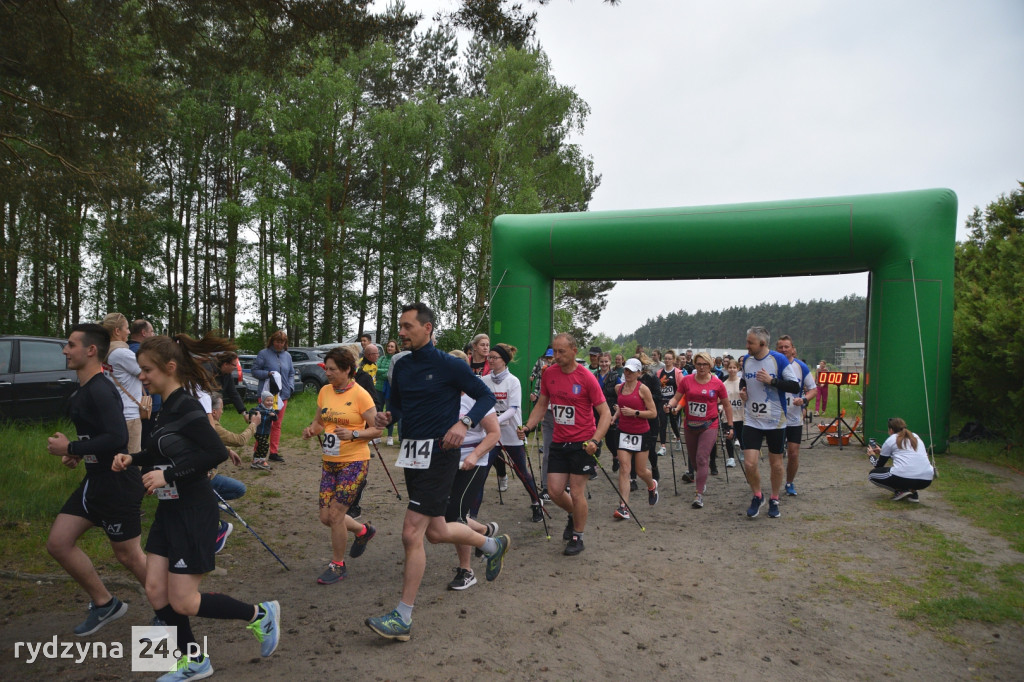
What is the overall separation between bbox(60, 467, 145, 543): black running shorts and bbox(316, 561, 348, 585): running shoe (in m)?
1.63

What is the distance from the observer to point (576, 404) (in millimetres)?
6379

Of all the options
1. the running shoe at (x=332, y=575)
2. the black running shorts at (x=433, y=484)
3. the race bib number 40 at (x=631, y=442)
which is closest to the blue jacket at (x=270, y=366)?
the running shoe at (x=332, y=575)

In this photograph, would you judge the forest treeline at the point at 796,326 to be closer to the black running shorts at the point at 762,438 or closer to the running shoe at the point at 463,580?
the black running shorts at the point at 762,438

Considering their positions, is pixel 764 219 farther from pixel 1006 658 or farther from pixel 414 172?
pixel 414 172

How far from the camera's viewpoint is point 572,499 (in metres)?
6.45

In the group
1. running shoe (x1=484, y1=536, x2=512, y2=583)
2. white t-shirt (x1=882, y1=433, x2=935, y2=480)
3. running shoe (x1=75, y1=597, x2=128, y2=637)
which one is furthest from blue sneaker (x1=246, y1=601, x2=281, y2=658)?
white t-shirt (x1=882, y1=433, x2=935, y2=480)

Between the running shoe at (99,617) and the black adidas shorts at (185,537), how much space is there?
4.25ft

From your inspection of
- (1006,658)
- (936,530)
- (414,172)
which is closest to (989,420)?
(936,530)

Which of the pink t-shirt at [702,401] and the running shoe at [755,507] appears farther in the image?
the pink t-shirt at [702,401]

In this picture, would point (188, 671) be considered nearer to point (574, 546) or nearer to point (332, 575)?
point (332, 575)

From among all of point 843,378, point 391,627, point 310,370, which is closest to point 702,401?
point 391,627

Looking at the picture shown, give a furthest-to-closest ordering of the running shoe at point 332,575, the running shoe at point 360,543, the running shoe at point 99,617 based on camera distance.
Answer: the running shoe at point 360,543
the running shoe at point 332,575
the running shoe at point 99,617

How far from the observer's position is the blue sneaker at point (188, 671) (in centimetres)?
365

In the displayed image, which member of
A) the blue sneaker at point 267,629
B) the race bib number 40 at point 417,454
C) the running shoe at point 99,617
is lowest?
the running shoe at point 99,617
